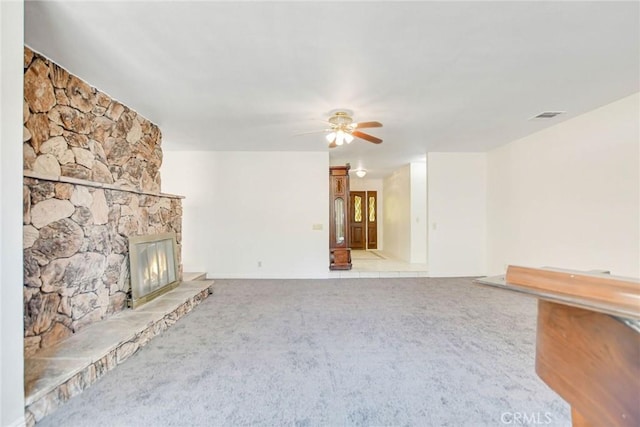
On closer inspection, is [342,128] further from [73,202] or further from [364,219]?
[364,219]

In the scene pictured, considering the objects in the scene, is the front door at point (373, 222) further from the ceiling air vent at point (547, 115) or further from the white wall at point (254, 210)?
the ceiling air vent at point (547, 115)

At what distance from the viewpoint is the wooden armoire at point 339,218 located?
5.88 meters

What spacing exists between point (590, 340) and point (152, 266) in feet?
13.1

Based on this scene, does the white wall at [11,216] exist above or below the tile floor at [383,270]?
above

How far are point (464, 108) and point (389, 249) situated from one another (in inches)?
230

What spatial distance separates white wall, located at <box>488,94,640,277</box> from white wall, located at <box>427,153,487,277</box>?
452mm

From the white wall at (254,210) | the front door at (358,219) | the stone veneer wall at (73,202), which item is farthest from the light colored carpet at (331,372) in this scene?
the front door at (358,219)

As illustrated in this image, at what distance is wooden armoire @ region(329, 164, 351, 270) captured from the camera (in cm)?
588

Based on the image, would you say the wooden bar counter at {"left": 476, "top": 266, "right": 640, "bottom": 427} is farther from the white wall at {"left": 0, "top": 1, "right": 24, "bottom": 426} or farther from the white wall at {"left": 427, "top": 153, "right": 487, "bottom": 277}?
the white wall at {"left": 427, "top": 153, "right": 487, "bottom": 277}

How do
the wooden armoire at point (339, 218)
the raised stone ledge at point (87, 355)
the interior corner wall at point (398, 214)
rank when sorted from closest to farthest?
the raised stone ledge at point (87, 355) < the wooden armoire at point (339, 218) < the interior corner wall at point (398, 214)

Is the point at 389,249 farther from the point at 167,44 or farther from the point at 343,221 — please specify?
the point at 167,44

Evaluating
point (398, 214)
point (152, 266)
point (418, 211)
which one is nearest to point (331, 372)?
point (152, 266)

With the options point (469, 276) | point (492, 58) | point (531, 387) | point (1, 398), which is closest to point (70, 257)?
point (1, 398)

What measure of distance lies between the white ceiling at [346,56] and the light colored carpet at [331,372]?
2.48m
